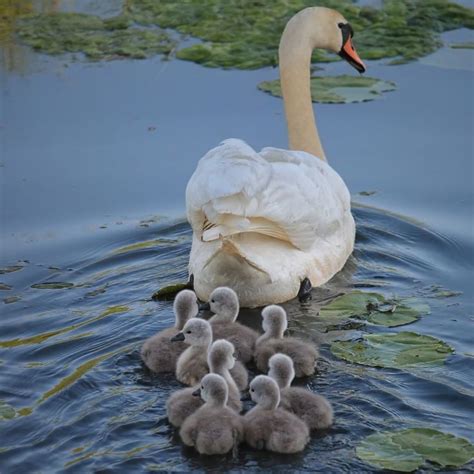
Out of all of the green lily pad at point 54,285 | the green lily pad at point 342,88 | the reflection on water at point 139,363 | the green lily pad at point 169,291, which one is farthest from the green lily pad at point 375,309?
the green lily pad at point 342,88

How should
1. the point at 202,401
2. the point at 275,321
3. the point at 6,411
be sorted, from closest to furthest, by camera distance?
1. the point at 202,401
2. the point at 6,411
3. the point at 275,321

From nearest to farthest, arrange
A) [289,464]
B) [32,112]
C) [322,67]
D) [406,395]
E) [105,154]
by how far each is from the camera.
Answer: [289,464] → [406,395] → [105,154] → [32,112] → [322,67]

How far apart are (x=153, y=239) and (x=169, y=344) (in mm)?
2290

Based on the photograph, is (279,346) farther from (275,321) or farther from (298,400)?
(298,400)

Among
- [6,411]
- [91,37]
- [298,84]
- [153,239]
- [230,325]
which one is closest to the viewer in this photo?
[6,411]

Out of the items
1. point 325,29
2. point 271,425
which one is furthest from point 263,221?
point 325,29

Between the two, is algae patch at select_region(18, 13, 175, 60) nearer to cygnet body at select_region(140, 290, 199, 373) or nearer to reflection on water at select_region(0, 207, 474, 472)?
reflection on water at select_region(0, 207, 474, 472)

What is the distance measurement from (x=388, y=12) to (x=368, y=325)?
6543mm

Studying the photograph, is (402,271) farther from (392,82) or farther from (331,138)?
(392,82)

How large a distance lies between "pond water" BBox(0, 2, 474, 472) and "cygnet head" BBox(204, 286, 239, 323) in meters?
0.40

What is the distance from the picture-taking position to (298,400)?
25.1 ft

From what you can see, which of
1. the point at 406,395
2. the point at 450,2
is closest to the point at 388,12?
the point at 450,2

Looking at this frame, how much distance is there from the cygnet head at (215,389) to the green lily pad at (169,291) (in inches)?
85.8

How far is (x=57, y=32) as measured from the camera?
14352 millimetres
